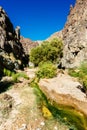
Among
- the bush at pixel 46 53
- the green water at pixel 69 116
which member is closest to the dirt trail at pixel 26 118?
the green water at pixel 69 116

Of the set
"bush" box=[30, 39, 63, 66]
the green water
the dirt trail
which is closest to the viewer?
the dirt trail

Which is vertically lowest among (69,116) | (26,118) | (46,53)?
(69,116)

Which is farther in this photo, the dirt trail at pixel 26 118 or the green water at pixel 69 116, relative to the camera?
the green water at pixel 69 116

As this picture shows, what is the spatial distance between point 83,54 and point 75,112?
58.5 metres

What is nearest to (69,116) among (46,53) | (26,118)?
(26,118)

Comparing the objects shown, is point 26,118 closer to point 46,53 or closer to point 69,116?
point 69,116

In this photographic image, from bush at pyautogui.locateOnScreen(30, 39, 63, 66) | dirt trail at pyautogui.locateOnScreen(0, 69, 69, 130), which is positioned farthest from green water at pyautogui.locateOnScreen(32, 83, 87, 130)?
bush at pyautogui.locateOnScreen(30, 39, 63, 66)

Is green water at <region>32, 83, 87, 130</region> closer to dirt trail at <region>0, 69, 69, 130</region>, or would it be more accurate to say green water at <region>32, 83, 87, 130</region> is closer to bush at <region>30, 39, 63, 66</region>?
dirt trail at <region>0, 69, 69, 130</region>

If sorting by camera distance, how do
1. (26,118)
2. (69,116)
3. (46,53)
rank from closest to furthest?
(26,118) < (69,116) < (46,53)

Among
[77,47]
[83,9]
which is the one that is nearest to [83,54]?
[77,47]

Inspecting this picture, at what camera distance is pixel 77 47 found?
3396 inches

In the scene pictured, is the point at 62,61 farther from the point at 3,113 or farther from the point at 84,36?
the point at 3,113

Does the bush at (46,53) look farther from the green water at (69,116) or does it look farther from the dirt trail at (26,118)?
the dirt trail at (26,118)

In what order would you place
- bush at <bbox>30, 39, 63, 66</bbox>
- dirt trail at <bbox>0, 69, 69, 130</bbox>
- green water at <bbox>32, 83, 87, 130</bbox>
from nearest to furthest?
dirt trail at <bbox>0, 69, 69, 130</bbox>, green water at <bbox>32, 83, 87, 130</bbox>, bush at <bbox>30, 39, 63, 66</bbox>
